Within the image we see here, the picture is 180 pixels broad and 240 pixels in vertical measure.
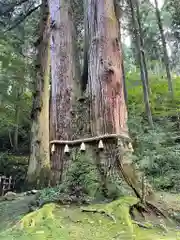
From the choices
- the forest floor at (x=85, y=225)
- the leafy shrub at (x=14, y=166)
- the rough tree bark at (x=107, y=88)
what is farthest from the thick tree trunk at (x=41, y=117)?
the forest floor at (x=85, y=225)

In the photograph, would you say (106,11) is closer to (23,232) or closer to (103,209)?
(103,209)

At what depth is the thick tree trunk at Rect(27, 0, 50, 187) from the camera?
942 centimetres

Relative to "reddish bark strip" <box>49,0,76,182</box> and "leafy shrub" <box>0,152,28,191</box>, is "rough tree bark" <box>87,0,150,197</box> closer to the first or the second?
"reddish bark strip" <box>49,0,76,182</box>

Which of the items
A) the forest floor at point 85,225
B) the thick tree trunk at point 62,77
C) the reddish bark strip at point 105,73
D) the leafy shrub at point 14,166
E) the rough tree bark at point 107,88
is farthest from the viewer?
the leafy shrub at point 14,166

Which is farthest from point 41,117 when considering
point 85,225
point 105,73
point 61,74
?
point 85,225

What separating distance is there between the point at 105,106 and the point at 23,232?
210cm

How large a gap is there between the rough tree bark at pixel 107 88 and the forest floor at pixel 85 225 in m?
0.58

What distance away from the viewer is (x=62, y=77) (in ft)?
15.6

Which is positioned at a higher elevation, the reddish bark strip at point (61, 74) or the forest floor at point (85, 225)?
the reddish bark strip at point (61, 74)

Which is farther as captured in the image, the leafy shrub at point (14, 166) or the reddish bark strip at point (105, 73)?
the leafy shrub at point (14, 166)

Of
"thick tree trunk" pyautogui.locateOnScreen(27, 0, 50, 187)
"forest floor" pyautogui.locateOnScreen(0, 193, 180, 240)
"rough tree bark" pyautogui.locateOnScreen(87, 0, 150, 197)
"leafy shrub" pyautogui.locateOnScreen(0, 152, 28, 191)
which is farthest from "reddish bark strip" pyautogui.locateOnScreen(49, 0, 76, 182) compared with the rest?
"leafy shrub" pyautogui.locateOnScreen(0, 152, 28, 191)

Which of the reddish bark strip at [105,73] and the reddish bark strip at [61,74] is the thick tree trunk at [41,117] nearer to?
the reddish bark strip at [61,74]

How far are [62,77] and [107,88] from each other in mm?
835

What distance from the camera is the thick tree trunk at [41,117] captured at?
9422mm
